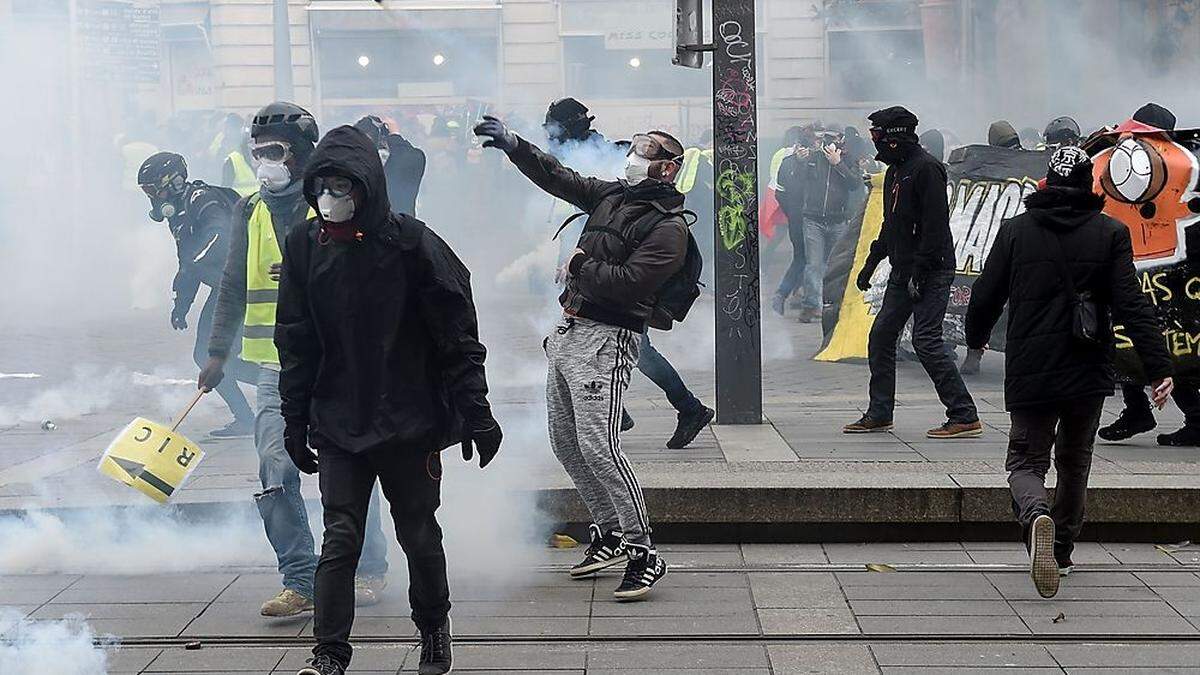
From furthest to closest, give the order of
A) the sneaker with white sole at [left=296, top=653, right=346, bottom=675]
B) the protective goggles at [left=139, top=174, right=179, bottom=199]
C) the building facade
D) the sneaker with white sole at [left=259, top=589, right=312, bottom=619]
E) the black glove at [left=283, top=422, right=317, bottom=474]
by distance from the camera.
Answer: the building facade < the protective goggles at [left=139, top=174, right=179, bottom=199] < the sneaker with white sole at [left=259, top=589, right=312, bottom=619] < the black glove at [left=283, top=422, right=317, bottom=474] < the sneaker with white sole at [left=296, top=653, right=346, bottom=675]

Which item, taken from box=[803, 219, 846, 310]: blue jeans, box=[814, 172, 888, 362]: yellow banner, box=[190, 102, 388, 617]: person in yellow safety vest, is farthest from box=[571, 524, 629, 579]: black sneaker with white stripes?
box=[803, 219, 846, 310]: blue jeans

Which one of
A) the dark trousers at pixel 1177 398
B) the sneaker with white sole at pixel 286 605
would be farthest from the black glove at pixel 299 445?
the dark trousers at pixel 1177 398

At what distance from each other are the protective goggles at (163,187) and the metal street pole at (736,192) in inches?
115

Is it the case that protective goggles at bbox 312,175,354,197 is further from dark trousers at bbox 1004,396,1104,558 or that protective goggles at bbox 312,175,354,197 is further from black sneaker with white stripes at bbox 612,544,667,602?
dark trousers at bbox 1004,396,1104,558

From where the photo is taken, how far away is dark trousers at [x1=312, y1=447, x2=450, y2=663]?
4164mm

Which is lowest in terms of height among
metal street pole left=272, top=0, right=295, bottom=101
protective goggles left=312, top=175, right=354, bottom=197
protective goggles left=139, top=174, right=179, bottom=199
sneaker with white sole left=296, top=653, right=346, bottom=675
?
sneaker with white sole left=296, top=653, right=346, bottom=675

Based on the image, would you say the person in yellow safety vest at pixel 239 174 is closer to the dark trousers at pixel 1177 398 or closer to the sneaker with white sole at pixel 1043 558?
the dark trousers at pixel 1177 398

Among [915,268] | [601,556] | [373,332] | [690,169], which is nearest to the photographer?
[373,332]

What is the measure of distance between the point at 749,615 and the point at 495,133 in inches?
65.7

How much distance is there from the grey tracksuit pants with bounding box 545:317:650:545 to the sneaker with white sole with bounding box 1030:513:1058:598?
47.0 inches

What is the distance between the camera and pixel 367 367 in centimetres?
421

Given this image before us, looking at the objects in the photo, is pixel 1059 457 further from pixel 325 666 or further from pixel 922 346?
pixel 325 666

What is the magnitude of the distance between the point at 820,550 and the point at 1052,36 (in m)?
16.9

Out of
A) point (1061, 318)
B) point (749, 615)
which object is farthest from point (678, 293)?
point (1061, 318)
